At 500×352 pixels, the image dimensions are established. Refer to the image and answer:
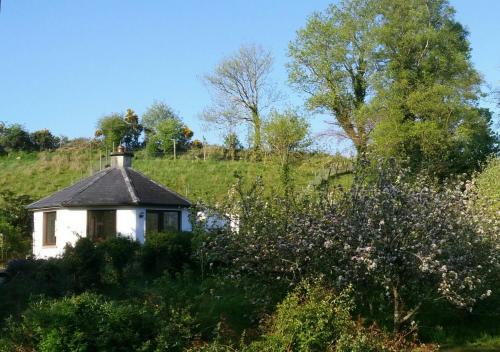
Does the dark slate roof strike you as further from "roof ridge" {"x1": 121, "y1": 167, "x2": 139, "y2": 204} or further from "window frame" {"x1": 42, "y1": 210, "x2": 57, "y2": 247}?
"window frame" {"x1": 42, "y1": 210, "x2": 57, "y2": 247}

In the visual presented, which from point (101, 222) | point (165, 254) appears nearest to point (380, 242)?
point (165, 254)

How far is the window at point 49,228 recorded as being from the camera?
25.9 meters

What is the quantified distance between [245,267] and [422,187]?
11.6 ft

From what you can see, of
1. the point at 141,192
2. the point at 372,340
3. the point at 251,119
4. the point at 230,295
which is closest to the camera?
the point at 372,340

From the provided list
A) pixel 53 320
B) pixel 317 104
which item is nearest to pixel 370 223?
pixel 53 320

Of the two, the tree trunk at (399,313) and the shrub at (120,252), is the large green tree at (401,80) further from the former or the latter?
the tree trunk at (399,313)

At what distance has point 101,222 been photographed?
2484cm

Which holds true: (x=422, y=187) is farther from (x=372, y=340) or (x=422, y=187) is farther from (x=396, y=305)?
(x=372, y=340)

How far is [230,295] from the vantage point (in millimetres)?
13398

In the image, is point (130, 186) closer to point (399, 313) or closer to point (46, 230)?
point (46, 230)

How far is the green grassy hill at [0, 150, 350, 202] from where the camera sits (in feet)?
117

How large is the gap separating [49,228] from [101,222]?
105 inches

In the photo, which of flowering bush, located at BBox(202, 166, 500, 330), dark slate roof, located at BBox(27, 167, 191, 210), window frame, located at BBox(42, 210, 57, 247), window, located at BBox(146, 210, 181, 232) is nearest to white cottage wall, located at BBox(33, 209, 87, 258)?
window frame, located at BBox(42, 210, 57, 247)

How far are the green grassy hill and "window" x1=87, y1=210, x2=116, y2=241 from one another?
32.4 ft
